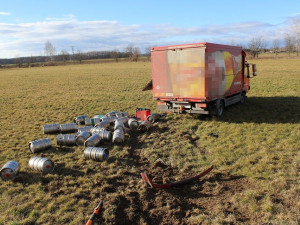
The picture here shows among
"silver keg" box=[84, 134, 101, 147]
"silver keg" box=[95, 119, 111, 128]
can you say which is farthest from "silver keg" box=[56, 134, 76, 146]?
"silver keg" box=[95, 119, 111, 128]

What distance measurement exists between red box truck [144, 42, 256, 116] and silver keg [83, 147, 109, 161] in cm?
496

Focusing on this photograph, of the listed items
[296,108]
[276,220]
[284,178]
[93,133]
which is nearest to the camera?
[276,220]

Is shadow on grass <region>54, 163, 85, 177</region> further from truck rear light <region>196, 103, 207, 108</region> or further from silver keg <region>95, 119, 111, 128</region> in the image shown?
truck rear light <region>196, 103, 207, 108</region>

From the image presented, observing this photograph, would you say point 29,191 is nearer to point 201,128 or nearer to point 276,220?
point 276,220

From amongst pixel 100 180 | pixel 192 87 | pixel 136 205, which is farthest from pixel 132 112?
pixel 136 205

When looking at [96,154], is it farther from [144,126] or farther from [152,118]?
[152,118]

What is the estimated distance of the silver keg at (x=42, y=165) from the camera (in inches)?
280

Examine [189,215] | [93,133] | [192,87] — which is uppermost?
[192,87]

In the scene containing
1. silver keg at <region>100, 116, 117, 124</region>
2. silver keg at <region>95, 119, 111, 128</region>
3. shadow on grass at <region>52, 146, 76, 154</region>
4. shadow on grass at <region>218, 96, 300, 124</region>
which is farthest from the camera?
shadow on grass at <region>218, 96, 300, 124</region>

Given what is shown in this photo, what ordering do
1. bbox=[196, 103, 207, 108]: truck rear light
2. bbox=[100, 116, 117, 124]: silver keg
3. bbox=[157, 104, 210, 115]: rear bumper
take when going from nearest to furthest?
bbox=[100, 116, 117, 124]: silver keg, bbox=[196, 103, 207, 108]: truck rear light, bbox=[157, 104, 210, 115]: rear bumper

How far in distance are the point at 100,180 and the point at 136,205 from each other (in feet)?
5.10

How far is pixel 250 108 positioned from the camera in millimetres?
13969

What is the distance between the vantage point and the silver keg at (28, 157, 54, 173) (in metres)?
7.11

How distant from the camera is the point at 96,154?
25.8 feet
